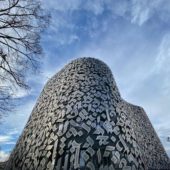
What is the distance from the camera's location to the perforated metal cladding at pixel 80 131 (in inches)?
251

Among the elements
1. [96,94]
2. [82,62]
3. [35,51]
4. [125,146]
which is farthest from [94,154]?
[35,51]

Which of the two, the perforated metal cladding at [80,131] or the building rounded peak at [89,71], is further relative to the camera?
the building rounded peak at [89,71]

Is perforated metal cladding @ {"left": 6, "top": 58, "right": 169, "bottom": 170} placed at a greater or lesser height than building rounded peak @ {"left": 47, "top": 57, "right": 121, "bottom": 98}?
lesser

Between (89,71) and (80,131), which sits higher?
(89,71)

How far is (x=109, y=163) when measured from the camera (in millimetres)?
6320

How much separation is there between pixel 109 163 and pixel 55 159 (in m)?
1.18

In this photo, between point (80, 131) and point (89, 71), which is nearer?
point (80, 131)

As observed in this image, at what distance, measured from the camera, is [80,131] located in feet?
22.0

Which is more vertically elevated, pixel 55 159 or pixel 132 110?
pixel 132 110

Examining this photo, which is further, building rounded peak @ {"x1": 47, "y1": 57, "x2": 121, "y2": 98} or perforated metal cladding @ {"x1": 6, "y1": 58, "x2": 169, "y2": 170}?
building rounded peak @ {"x1": 47, "y1": 57, "x2": 121, "y2": 98}

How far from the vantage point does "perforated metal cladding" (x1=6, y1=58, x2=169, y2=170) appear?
251 inches

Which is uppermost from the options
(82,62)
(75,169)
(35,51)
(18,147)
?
(35,51)

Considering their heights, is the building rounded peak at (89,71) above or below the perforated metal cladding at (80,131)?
above

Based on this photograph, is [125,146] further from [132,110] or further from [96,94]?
[132,110]
